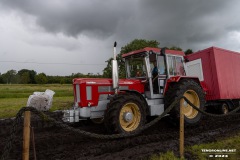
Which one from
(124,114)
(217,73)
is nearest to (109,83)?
(124,114)

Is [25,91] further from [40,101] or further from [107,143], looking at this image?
[107,143]

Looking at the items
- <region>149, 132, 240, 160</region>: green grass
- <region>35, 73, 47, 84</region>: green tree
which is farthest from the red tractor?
<region>35, 73, 47, 84</region>: green tree

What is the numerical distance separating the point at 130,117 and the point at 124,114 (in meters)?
0.20

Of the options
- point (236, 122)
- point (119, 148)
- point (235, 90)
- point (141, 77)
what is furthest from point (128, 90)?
point (235, 90)

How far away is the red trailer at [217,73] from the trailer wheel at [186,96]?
58.8 inches

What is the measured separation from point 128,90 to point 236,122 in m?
4.47

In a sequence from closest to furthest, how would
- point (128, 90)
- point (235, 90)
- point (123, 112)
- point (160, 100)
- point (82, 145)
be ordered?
point (82, 145) → point (123, 112) → point (128, 90) → point (160, 100) → point (235, 90)

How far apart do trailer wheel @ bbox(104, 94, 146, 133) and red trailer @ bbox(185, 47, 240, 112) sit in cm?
414

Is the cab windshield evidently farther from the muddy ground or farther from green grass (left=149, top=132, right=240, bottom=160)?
green grass (left=149, top=132, right=240, bottom=160)

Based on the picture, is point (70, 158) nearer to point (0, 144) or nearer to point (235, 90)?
point (0, 144)

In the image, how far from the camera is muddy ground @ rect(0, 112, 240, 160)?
5.11 m

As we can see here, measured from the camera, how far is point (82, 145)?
5.89 metres

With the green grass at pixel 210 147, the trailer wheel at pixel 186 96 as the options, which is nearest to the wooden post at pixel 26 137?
the green grass at pixel 210 147

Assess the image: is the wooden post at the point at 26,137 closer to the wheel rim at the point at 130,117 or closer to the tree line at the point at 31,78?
the wheel rim at the point at 130,117
